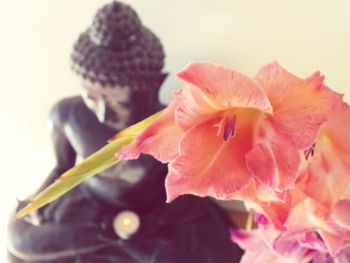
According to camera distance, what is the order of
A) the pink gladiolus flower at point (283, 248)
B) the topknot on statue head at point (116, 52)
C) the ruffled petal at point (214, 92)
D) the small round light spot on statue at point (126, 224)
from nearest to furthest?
the ruffled petal at point (214, 92)
the pink gladiolus flower at point (283, 248)
the topknot on statue head at point (116, 52)
the small round light spot on statue at point (126, 224)

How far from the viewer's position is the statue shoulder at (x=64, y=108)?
864 mm

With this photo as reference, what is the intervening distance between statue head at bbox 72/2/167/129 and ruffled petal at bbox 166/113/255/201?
0.35 meters

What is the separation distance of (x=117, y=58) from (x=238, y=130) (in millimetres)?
349

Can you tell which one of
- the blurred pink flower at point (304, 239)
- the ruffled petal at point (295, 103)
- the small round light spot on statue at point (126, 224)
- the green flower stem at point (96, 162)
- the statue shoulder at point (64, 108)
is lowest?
the small round light spot on statue at point (126, 224)

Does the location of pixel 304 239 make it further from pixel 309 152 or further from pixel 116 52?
pixel 116 52

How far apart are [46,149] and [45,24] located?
9.0 inches

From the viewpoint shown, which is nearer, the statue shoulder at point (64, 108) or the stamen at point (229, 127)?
the stamen at point (229, 127)

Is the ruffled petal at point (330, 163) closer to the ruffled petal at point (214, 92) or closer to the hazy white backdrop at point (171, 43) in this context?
the ruffled petal at point (214, 92)

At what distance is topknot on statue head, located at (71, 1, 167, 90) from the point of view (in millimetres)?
738

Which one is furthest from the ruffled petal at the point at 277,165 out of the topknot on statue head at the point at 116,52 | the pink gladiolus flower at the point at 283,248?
the topknot on statue head at the point at 116,52

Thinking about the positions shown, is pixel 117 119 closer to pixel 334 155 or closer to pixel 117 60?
pixel 117 60

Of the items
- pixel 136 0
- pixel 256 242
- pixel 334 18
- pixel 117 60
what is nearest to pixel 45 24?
pixel 136 0

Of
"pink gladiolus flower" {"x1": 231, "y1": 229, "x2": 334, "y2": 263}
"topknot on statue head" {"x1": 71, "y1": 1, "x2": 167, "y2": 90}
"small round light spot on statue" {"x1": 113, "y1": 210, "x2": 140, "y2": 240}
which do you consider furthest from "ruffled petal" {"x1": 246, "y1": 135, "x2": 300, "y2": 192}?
"small round light spot on statue" {"x1": 113, "y1": 210, "x2": 140, "y2": 240}

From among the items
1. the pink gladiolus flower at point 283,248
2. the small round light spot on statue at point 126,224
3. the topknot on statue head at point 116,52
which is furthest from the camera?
the small round light spot on statue at point 126,224
